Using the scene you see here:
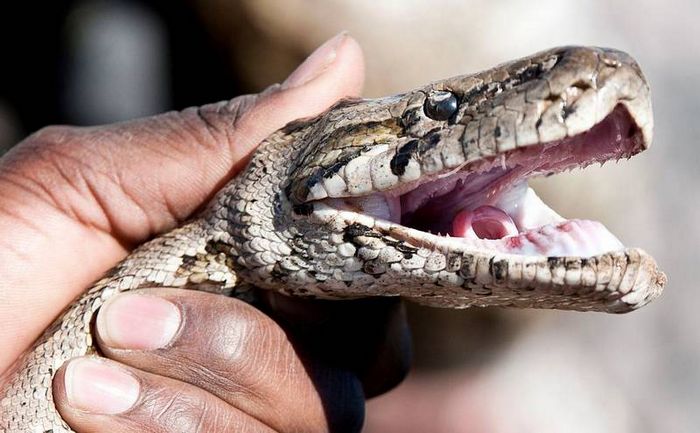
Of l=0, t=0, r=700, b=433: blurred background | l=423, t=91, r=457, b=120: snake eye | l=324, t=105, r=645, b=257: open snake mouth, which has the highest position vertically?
l=423, t=91, r=457, b=120: snake eye

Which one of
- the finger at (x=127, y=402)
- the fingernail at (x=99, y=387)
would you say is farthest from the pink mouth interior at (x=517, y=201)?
the fingernail at (x=99, y=387)

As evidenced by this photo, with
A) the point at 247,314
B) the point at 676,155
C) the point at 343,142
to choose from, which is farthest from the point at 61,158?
the point at 676,155

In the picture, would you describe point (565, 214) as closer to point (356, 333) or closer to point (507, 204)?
point (356, 333)

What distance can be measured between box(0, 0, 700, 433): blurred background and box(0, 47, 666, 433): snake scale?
3624 mm

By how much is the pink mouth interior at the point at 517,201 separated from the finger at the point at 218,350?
3.37ft

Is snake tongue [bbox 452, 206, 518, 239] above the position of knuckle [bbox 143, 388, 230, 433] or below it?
above

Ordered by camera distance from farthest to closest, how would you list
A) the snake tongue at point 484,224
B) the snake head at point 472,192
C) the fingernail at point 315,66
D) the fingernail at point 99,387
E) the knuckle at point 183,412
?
the fingernail at point 315,66, the knuckle at point 183,412, the fingernail at point 99,387, the snake tongue at point 484,224, the snake head at point 472,192

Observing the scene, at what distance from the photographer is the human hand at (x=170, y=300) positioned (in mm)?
4172

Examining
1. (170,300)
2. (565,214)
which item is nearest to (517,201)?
(170,300)

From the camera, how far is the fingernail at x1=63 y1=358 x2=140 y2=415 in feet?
13.3

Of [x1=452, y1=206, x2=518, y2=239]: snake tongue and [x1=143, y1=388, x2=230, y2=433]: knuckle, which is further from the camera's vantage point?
[x1=143, y1=388, x2=230, y2=433]: knuckle

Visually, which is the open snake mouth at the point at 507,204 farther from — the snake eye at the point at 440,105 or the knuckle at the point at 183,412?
the knuckle at the point at 183,412

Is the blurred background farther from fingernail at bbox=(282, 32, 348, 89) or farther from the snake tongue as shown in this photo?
the snake tongue

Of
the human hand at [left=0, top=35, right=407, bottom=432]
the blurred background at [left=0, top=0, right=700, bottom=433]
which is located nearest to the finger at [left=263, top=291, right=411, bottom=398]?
the human hand at [left=0, top=35, right=407, bottom=432]
